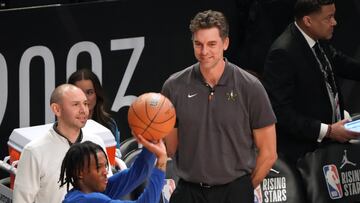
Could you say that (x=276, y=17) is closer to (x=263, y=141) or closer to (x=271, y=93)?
(x=271, y=93)

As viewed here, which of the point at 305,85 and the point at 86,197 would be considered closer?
the point at 86,197

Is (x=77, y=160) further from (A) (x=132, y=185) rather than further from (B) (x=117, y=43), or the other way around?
(B) (x=117, y=43)

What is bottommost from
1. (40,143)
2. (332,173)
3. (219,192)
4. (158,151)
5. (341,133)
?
(332,173)

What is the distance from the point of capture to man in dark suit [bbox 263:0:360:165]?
30.0 ft

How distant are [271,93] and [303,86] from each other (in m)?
0.25

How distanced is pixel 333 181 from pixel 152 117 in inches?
107

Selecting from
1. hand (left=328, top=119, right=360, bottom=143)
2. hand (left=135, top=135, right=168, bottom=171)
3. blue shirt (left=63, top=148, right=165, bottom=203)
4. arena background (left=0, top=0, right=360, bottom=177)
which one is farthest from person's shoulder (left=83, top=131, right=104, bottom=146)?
hand (left=328, top=119, right=360, bottom=143)

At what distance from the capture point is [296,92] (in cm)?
922

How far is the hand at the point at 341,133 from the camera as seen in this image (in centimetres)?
920

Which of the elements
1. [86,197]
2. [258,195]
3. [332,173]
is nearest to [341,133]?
[332,173]

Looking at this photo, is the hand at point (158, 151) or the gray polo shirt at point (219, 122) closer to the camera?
the hand at point (158, 151)

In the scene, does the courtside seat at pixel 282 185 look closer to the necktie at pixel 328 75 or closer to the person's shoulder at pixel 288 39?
the necktie at pixel 328 75

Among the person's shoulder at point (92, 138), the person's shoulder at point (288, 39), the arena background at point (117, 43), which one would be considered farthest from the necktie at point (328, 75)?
the person's shoulder at point (92, 138)

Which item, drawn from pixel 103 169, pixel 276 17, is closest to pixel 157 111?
pixel 103 169
